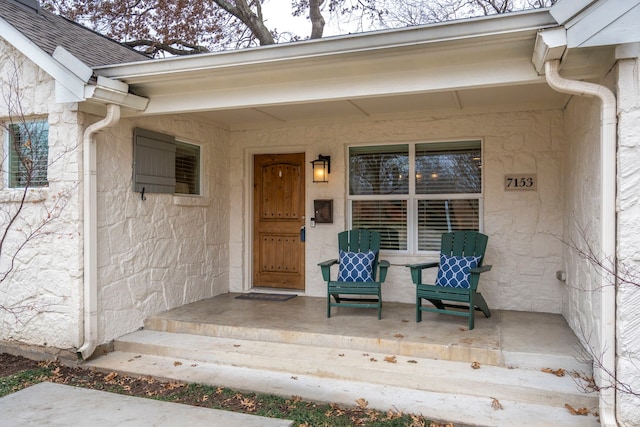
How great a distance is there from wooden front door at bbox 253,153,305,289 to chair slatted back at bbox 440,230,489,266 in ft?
6.29

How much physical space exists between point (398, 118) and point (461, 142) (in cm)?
77

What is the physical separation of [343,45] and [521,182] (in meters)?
2.75

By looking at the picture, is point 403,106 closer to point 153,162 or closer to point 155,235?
point 153,162

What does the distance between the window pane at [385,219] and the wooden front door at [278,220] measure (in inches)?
29.8

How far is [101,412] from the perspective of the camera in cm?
297

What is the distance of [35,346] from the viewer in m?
4.07

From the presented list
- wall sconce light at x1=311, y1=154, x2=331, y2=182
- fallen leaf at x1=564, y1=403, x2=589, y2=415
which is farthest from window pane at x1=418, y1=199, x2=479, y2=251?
fallen leaf at x1=564, y1=403, x2=589, y2=415

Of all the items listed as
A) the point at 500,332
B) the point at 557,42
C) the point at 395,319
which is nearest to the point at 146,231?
the point at 395,319

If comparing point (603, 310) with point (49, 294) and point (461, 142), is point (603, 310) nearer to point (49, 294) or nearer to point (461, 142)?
point (461, 142)

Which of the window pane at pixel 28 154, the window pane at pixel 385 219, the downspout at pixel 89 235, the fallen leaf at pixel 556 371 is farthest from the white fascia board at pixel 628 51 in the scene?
the window pane at pixel 28 154

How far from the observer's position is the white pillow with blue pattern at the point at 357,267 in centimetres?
466

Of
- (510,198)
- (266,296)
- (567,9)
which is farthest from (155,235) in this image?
(567,9)

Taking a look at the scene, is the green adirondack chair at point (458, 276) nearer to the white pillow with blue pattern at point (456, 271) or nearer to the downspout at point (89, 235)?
the white pillow with blue pattern at point (456, 271)

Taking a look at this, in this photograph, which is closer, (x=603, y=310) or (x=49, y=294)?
(x=603, y=310)
